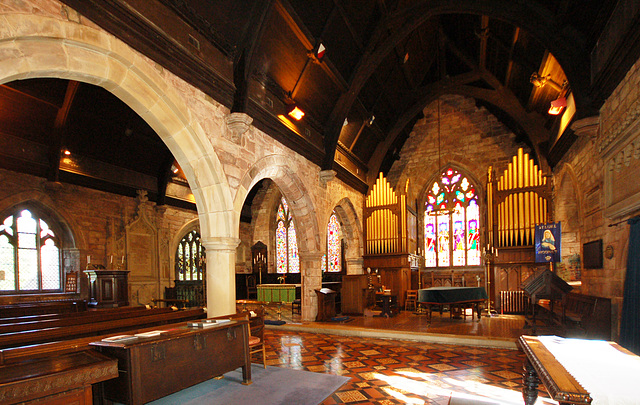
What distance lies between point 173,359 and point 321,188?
653 cm

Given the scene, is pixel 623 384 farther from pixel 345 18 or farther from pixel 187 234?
pixel 187 234

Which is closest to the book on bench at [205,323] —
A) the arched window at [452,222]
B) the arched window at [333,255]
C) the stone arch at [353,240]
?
the stone arch at [353,240]

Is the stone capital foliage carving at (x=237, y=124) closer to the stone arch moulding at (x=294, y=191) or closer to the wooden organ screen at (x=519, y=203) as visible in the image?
the stone arch moulding at (x=294, y=191)

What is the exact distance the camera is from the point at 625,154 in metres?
4.72

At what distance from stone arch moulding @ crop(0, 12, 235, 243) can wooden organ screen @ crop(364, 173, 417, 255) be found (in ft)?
20.6

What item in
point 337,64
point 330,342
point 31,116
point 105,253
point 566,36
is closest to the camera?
point 566,36

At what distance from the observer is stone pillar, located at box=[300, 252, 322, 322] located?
899 centimetres

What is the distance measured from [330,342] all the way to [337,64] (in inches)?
225

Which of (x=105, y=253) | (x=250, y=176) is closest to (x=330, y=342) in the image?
(x=250, y=176)

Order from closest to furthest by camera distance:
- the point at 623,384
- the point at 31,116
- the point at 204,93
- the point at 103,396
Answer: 1. the point at 623,384
2. the point at 103,396
3. the point at 204,93
4. the point at 31,116

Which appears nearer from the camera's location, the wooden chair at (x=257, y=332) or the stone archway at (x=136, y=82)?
the stone archway at (x=136, y=82)

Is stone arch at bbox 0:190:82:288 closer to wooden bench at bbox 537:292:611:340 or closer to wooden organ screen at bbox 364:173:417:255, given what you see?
wooden organ screen at bbox 364:173:417:255

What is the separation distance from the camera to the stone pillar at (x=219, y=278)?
5.72 meters

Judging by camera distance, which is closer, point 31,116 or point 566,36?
point 566,36
